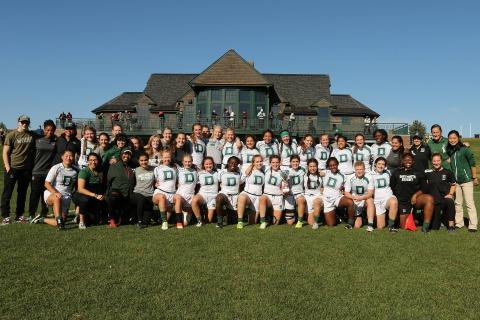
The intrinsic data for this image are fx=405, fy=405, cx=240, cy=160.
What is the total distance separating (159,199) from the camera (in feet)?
25.3

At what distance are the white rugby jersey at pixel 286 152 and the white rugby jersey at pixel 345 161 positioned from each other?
99 cm

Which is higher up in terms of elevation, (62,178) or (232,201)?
(62,178)

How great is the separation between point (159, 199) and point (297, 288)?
4100mm

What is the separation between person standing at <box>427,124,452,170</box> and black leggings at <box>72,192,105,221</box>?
672 centimetres

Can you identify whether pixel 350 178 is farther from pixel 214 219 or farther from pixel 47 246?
pixel 47 246

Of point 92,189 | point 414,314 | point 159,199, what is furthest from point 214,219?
point 414,314

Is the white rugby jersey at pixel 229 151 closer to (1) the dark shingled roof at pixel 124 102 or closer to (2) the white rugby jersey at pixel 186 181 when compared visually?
(2) the white rugby jersey at pixel 186 181

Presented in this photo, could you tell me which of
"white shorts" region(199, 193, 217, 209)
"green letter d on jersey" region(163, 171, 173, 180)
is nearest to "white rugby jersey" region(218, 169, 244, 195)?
"white shorts" region(199, 193, 217, 209)

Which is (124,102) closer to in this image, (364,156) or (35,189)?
(35,189)

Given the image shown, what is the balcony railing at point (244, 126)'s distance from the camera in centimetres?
2803

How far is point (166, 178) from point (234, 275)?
3665 mm

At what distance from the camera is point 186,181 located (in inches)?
316

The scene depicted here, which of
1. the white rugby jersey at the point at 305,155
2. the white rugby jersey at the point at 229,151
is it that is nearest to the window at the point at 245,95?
the white rugby jersey at the point at 305,155

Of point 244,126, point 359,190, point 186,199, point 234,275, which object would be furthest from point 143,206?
point 244,126
